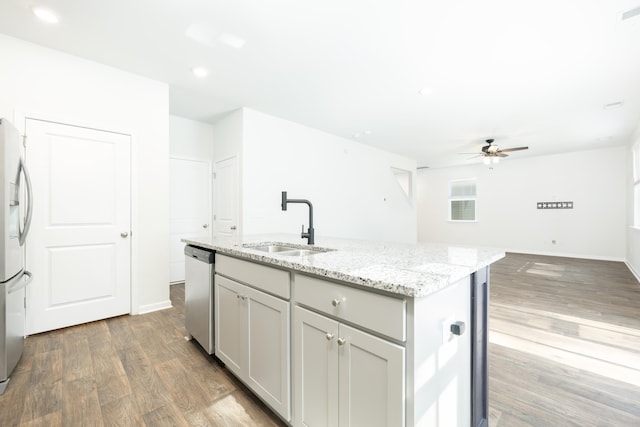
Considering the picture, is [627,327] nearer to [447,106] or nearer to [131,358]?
[447,106]

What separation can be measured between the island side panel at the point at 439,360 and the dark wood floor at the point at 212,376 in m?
0.62

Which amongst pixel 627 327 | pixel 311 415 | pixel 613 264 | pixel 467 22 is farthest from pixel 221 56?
pixel 613 264

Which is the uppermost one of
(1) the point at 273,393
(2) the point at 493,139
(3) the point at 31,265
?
(2) the point at 493,139

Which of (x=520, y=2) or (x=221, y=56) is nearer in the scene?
(x=520, y=2)

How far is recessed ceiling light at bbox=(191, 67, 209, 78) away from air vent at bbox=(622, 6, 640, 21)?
3.65 metres

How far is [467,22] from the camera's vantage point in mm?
2240

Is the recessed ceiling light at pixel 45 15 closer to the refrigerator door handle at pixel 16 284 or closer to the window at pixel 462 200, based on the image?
the refrigerator door handle at pixel 16 284

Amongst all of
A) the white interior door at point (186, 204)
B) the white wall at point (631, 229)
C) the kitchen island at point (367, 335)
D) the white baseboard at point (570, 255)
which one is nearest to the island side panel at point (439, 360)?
the kitchen island at point (367, 335)

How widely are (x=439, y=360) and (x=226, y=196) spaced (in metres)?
3.98

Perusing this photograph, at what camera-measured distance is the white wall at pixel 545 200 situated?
6.58m

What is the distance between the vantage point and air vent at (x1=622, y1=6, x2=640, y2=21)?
210cm

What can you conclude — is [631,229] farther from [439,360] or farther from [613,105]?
[439,360]

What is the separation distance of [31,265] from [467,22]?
4.28 meters

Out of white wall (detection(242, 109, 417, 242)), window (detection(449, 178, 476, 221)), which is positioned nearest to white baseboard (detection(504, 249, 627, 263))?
window (detection(449, 178, 476, 221))
